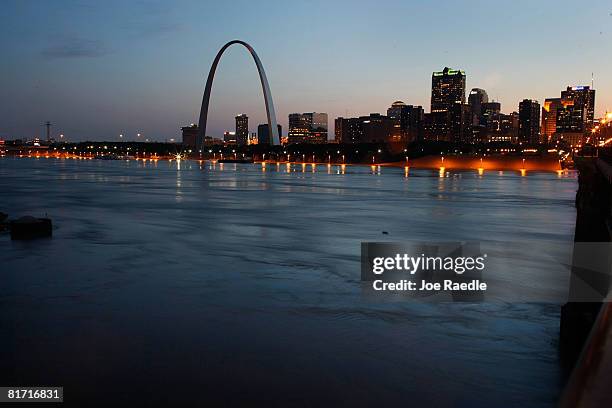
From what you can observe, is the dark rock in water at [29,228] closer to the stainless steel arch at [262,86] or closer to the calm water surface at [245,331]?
the calm water surface at [245,331]

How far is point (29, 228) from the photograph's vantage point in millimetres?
21562

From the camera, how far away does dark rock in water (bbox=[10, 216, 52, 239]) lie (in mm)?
21109

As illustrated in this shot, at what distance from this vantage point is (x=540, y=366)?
901 cm

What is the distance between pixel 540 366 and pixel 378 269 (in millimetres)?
8103

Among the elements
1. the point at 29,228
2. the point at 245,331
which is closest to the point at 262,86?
the point at 29,228

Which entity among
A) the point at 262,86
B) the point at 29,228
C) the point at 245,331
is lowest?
the point at 245,331

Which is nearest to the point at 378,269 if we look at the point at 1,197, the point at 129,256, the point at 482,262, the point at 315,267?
the point at 315,267
